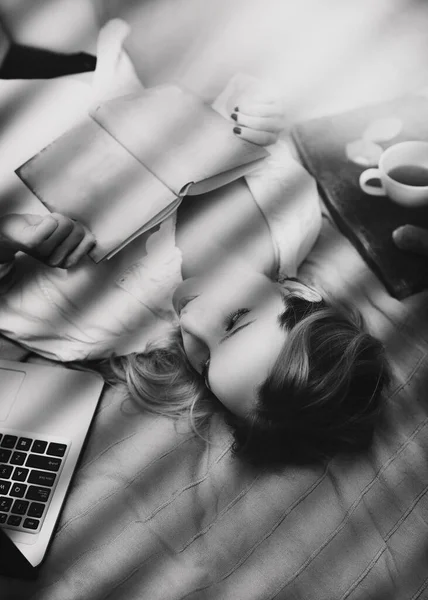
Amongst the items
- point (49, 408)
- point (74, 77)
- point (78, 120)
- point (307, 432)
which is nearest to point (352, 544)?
point (307, 432)

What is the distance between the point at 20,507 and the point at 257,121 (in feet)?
2.19

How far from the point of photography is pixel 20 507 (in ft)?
2.40

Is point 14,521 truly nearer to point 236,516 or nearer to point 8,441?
point 8,441

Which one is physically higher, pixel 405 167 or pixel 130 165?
pixel 130 165

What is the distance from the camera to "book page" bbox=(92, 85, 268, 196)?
79 centimetres

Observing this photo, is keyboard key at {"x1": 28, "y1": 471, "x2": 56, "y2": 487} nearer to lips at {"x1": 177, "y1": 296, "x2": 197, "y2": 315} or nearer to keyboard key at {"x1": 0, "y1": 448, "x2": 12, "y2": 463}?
keyboard key at {"x1": 0, "y1": 448, "x2": 12, "y2": 463}

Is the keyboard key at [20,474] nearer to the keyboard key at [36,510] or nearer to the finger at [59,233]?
the keyboard key at [36,510]

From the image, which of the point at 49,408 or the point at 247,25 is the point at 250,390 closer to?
the point at 49,408

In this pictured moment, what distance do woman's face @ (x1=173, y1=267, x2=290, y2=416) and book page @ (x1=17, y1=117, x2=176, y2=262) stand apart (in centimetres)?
12

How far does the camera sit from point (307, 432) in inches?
28.8

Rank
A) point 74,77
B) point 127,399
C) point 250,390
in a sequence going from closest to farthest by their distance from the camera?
point 250,390, point 127,399, point 74,77

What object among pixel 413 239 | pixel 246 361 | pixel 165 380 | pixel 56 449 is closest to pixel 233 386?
pixel 246 361

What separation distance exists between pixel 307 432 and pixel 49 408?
38 cm

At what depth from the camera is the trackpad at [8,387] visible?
0.79 meters
